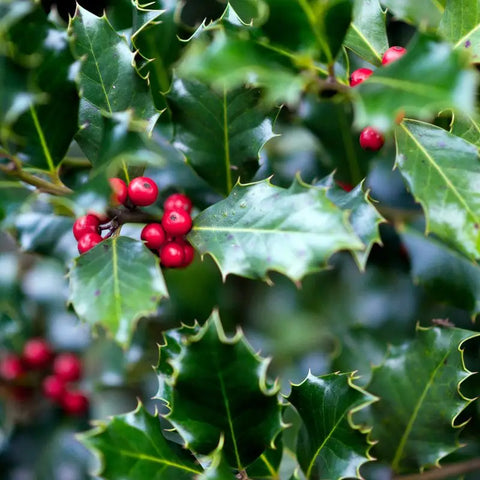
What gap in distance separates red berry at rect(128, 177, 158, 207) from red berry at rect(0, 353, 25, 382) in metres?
1.04

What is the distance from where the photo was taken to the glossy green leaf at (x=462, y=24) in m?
1.03

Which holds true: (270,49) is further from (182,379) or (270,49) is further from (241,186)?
(182,379)

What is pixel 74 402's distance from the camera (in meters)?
1.82

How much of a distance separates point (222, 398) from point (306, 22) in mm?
534

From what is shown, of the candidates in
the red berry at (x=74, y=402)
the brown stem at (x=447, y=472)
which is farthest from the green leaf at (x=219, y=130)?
the red berry at (x=74, y=402)

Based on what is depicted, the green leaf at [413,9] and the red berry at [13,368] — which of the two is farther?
the red berry at [13,368]

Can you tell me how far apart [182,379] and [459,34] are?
0.69 metres

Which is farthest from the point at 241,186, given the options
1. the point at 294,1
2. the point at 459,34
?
the point at 459,34

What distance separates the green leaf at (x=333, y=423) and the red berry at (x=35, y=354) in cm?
106

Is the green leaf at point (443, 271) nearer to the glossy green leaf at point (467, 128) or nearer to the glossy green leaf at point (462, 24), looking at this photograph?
the glossy green leaf at point (467, 128)

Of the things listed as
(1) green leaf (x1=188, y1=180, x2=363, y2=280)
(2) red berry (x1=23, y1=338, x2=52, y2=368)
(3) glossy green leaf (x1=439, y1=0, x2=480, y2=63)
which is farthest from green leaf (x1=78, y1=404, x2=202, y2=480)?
(2) red berry (x1=23, y1=338, x2=52, y2=368)

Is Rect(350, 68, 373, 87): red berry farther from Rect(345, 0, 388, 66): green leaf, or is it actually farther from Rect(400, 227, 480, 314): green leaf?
Rect(400, 227, 480, 314): green leaf

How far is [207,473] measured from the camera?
0.88 meters

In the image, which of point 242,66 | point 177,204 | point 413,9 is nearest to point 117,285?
point 177,204
